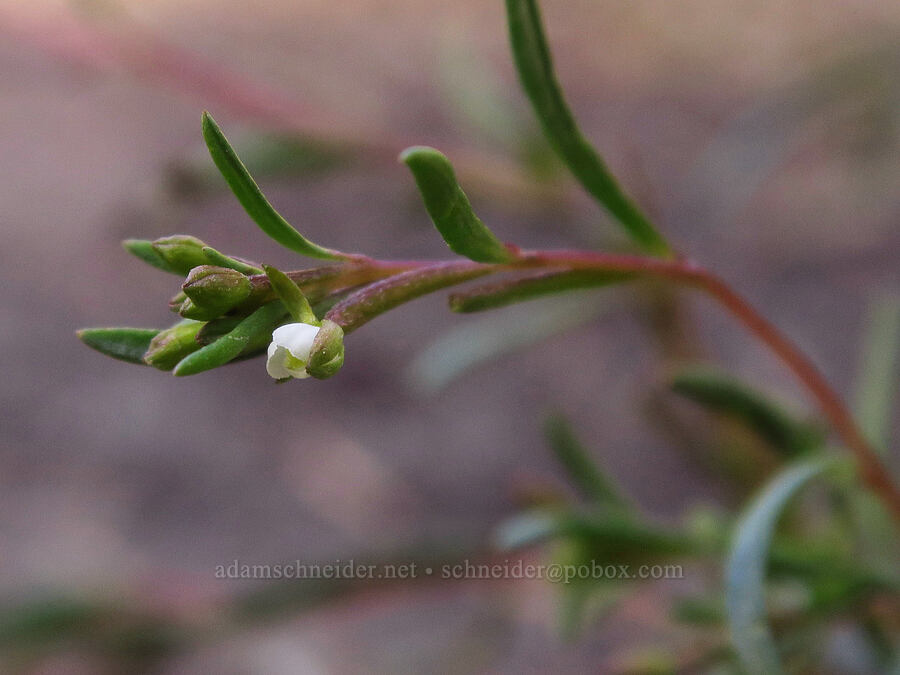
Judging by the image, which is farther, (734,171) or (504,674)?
(504,674)

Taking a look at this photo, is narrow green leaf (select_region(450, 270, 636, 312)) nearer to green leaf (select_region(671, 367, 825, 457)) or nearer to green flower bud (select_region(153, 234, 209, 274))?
green flower bud (select_region(153, 234, 209, 274))

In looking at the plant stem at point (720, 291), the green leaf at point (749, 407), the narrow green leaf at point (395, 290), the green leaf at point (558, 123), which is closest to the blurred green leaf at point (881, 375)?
the green leaf at point (749, 407)

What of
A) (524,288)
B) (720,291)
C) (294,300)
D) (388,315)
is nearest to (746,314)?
(720,291)

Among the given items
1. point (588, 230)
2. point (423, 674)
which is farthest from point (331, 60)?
point (423, 674)

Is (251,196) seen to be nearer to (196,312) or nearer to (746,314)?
(196,312)

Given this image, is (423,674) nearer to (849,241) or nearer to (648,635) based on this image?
(648,635)

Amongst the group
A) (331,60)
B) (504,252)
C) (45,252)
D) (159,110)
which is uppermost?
(331,60)
